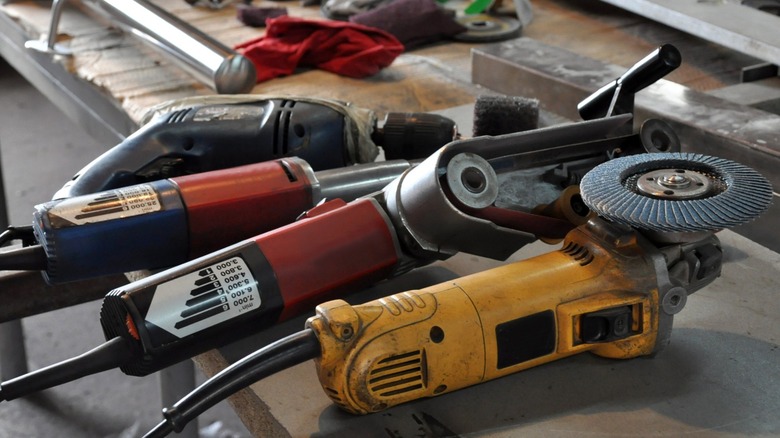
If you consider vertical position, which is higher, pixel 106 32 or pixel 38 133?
pixel 106 32

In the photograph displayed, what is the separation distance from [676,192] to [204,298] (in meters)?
0.36

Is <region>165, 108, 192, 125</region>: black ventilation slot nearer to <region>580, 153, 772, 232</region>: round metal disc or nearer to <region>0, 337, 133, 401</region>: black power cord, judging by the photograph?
<region>0, 337, 133, 401</region>: black power cord

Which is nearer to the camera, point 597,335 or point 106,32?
point 597,335

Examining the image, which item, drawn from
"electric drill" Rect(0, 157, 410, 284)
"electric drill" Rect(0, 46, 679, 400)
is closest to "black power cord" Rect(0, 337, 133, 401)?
"electric drill" Rect(0, 46, 679, 400)

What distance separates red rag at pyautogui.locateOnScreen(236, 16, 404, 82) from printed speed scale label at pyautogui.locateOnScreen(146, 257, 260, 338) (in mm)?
711

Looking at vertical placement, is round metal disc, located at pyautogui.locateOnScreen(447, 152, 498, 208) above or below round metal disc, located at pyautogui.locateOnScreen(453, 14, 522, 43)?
above

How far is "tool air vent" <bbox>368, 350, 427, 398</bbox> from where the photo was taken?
2.13 ft

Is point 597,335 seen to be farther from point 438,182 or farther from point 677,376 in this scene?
point 438,182

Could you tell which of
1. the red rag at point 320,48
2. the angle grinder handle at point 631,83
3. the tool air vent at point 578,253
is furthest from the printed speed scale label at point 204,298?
the red rag at point 320,48

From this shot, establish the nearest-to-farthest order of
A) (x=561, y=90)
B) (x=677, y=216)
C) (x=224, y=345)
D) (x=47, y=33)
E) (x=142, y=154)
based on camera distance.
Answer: (x=677, y=216) < (x=224, y=345) < (x=142, y=154) < (x=561, y=90) < (x=47, y=33)

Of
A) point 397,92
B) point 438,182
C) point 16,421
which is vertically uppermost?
point 438,182

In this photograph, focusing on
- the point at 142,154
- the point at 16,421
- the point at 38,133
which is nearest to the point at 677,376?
the point at 142,154

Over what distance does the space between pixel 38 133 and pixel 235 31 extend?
1.56m

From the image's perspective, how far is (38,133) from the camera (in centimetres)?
290
